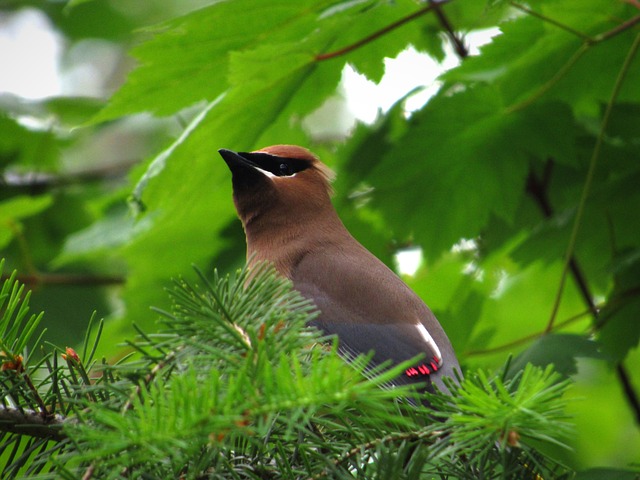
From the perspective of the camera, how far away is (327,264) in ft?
10.8

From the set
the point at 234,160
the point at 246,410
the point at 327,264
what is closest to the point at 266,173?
the point at 234,160

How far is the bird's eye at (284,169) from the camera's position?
3.75 m

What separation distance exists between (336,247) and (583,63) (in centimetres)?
109

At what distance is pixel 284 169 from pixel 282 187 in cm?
8

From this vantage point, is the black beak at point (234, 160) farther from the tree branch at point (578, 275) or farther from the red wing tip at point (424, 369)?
the tree branch at point (578, 275)

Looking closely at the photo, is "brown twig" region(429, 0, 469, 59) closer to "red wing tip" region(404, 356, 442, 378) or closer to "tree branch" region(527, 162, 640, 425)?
"tree branch" region(527, 162, 640, 425)

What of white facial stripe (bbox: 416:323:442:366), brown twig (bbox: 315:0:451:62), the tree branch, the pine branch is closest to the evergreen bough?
the pine branch

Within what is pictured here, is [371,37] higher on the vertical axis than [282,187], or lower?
higher

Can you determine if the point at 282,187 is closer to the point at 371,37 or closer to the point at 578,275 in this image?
the point at 371,37

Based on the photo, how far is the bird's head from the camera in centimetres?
360

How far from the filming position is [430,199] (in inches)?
139

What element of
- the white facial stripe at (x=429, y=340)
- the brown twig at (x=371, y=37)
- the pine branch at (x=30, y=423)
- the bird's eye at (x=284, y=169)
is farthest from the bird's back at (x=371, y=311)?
the pine branch at (x=30, y=423)

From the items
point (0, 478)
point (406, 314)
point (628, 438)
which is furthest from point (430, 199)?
point (628, 438)

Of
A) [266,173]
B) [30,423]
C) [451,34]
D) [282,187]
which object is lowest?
[282,187]
